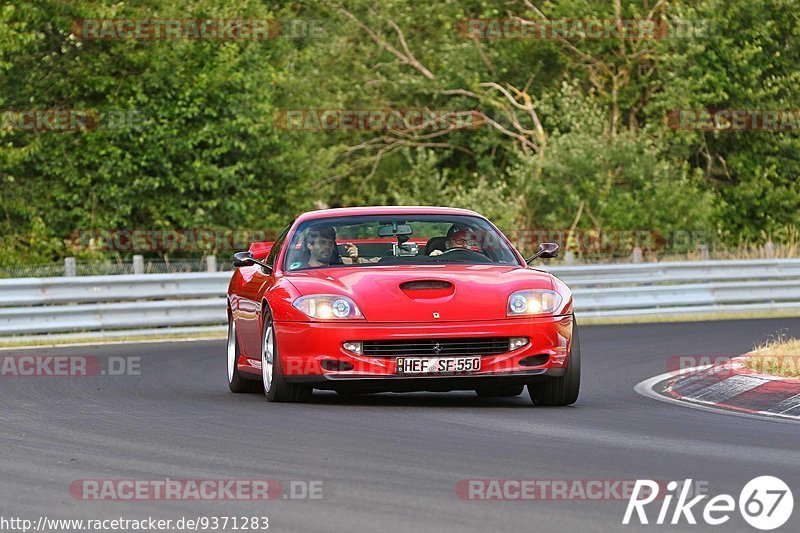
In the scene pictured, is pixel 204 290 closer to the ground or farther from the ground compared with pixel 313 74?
closer to the ground

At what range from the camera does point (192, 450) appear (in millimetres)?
9148

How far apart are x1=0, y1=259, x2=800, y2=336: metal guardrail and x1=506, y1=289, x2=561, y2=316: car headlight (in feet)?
38.3

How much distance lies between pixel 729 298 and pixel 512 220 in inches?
547

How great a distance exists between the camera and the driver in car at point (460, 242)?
12.8 m

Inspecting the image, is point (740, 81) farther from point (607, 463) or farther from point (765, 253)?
point (607, 463)

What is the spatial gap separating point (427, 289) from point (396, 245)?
126 cm

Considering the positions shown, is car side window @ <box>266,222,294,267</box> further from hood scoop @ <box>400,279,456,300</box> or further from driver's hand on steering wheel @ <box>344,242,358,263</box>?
hood scoop @ <box>400,279,456,300</box>

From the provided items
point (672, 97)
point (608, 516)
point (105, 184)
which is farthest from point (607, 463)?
point (672, 97)

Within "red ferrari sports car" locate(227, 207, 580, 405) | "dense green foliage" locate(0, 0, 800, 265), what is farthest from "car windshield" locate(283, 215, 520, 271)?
"dense green foliage" locate(0, 0, 800, 265)

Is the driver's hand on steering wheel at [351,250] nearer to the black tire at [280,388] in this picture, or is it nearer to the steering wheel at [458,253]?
the steering wheel at [458,253]

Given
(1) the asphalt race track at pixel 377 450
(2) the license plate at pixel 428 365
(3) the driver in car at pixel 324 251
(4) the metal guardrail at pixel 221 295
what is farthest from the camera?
(4) the metal guardrail at pixel 221 295

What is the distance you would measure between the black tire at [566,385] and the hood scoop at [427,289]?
96cm

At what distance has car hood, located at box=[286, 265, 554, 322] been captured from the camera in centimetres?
1147

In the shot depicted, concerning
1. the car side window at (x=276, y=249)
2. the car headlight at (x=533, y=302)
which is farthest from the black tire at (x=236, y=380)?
the car headlight at (x=533, y=302)
